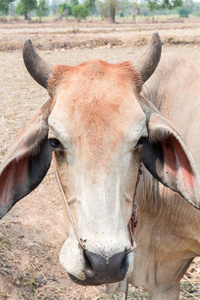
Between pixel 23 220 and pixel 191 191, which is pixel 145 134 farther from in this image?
pixel 23 220

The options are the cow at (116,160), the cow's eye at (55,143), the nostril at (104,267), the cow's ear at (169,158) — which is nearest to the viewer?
the nostril at (104,267)

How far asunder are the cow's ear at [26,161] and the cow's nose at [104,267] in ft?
2.85

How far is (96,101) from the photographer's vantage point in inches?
97.5

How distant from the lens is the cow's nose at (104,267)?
215 centimetres

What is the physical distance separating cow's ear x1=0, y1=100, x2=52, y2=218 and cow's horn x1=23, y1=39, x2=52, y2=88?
0.60ft

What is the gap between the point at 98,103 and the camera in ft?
8.09

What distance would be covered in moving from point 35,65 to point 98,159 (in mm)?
941

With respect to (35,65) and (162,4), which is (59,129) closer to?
(35,65)

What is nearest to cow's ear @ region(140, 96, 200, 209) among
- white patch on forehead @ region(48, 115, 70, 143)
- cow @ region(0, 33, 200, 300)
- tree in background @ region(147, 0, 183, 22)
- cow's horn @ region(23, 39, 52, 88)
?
cow @ region(0, 33, 200, 300)

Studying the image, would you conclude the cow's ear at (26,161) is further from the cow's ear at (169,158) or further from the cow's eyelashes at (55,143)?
the cow's ear at (169,158)

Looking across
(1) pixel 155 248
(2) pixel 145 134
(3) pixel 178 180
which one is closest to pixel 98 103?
(2) pixel 145 134

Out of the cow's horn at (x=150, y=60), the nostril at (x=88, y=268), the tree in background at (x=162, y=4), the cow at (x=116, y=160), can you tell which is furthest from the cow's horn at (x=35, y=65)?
the tree in background at (x=162, y=4)

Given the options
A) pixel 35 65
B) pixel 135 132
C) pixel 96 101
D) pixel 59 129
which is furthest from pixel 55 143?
pixel 35 65

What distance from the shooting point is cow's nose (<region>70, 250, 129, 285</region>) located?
7.05 feet
